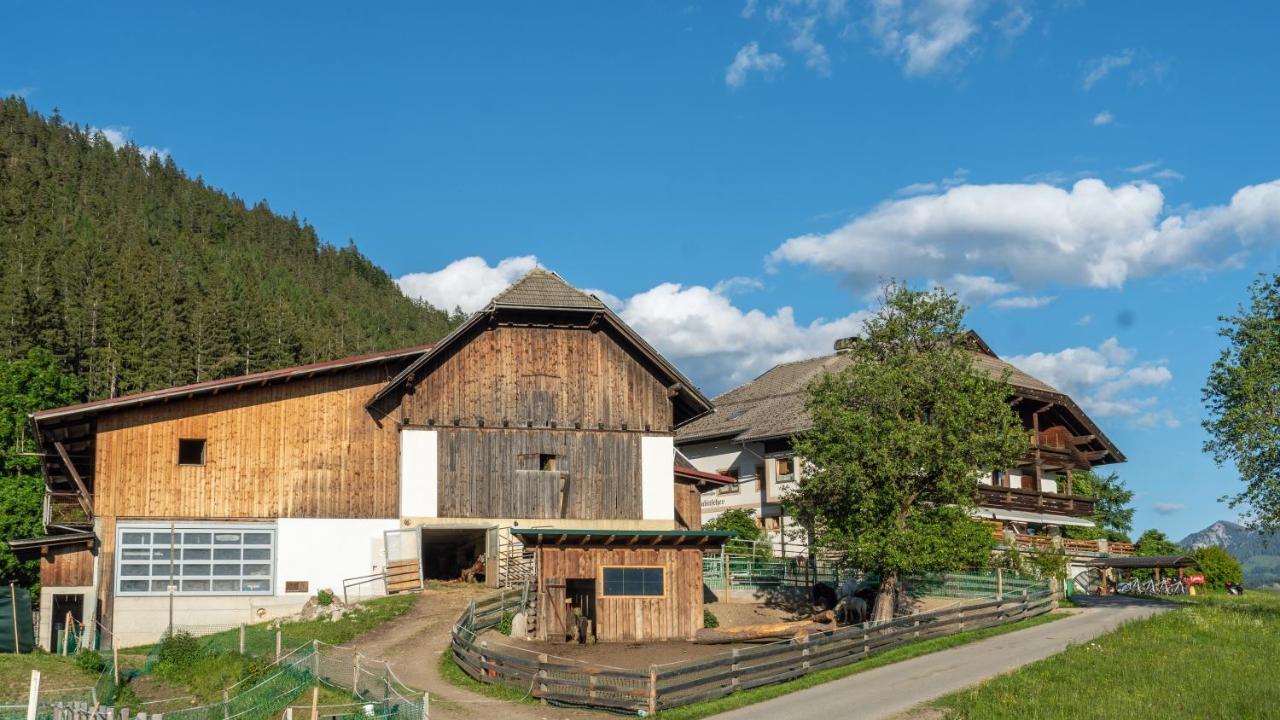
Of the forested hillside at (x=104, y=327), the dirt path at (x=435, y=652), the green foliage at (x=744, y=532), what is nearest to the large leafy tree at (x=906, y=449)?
the dirt path at (x=435, y=652)

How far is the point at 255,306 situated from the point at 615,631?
103722 millimetres

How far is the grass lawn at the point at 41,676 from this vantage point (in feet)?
92.9

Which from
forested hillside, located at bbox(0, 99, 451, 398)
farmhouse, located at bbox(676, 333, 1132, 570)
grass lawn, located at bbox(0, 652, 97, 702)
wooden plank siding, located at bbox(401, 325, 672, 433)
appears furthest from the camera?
forested hillside, located at bbox(0, 99, 451, 398)

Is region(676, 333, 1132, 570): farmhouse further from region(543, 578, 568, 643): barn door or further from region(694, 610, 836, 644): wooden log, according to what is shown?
region(543, 578, 568, 643): barn door

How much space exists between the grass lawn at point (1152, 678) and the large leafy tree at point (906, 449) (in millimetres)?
5962

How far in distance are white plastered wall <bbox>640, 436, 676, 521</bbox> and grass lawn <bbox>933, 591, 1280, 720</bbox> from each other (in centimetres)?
1745

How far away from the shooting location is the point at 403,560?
143 feet

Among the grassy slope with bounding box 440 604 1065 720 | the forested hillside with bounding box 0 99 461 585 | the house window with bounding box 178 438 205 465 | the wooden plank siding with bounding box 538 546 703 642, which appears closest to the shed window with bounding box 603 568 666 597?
the wooden plank siding with bounding box 538 546 703 642

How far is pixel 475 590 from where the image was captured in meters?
43.2

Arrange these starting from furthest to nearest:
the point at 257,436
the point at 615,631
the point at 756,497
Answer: the point at 756,497 → the point at 257,436 → the point at 615,631

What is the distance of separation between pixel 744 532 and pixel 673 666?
2958 centimetres

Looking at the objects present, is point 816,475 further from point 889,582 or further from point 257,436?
point 257,436

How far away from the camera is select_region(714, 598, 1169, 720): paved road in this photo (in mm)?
26172

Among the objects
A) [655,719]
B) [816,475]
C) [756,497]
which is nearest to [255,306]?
[756,497]
